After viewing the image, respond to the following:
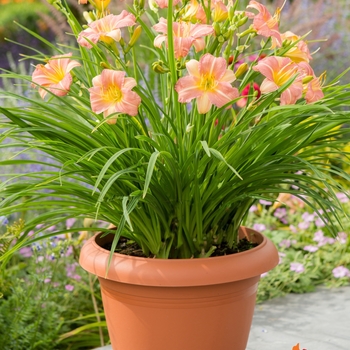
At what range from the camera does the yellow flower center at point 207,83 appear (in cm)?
122

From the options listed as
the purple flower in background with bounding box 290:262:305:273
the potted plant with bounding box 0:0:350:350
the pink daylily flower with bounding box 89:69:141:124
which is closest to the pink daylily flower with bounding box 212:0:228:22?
the potted plant with bounding box 0:0:350:350

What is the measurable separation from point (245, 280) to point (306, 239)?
1.55 meters

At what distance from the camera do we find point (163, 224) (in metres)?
1.42

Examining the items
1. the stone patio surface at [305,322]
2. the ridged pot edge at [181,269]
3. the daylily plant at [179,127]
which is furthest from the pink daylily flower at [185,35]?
the stone patio surface at [305,322]

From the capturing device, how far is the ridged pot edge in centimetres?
131

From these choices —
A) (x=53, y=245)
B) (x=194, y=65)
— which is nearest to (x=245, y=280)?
(x=194, y=65)

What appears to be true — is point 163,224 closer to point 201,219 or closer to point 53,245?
point 201,219

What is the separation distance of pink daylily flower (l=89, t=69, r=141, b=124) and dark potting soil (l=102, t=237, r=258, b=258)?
1.34 feet

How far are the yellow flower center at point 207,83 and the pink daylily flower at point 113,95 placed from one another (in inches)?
5.1

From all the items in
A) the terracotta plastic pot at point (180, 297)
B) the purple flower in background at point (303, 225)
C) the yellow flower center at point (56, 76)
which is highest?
the yellow flower center at point (56, 76)

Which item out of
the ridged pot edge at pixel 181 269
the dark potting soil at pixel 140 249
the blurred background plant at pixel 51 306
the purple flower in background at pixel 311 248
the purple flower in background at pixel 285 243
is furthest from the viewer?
the purple flower in background at pixel 285 243

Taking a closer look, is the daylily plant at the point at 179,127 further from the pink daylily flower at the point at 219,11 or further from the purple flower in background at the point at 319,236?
→ the purple flower in background at the point at 319,236

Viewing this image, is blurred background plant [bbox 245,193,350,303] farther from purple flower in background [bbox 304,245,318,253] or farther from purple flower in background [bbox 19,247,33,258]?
purple flower in background [bbox 19,247,33,258]

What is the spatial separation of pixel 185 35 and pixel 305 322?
4.35ft
